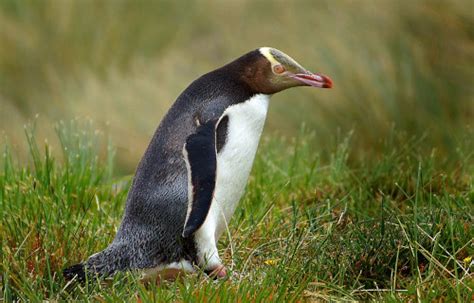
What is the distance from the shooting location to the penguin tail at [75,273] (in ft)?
14.6

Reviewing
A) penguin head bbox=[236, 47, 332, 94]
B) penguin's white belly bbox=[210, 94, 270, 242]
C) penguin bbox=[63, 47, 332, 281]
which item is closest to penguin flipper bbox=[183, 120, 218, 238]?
penguin bbox=[63, 47, 332, 281]

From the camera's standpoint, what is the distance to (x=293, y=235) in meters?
4.70

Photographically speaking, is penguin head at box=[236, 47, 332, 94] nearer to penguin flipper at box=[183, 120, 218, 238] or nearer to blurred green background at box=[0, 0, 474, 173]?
penguin flipper at box=[183, 120, 218, 238]

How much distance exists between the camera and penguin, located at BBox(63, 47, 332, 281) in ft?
14.8

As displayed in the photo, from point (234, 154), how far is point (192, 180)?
0.75 feet

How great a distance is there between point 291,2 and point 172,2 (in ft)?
7.37

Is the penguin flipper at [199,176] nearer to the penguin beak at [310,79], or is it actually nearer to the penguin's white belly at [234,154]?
the penguin's white belly at [234,154]

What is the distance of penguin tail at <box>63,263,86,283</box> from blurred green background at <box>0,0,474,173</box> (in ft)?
5.76

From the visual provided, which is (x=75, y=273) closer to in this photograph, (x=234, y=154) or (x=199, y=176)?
(x=199, y=176)

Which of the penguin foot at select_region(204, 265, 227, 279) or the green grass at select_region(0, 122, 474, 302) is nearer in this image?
the green grass at select_region(0, 122, 474, 302)

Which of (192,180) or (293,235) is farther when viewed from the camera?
(293,235)

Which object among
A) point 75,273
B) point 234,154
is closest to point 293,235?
point 234,154

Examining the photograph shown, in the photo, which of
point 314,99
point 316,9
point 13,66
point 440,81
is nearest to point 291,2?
point 316,9

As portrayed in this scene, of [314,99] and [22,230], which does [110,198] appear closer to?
[22,230]
